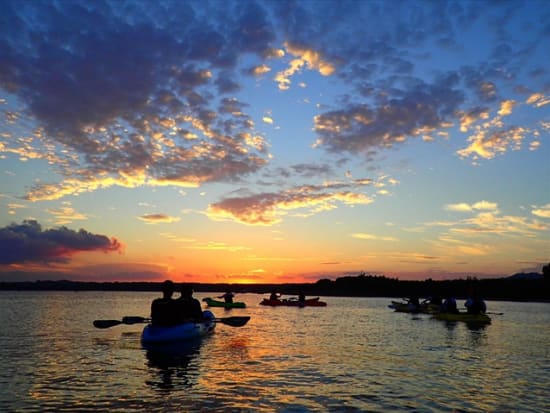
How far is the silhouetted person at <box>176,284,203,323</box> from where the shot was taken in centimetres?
2559

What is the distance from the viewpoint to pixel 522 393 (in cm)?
1588

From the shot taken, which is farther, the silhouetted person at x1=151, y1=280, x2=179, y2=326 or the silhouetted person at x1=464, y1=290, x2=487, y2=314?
the silhouetted person at x1=464, y1=290, x2=487, y2=314

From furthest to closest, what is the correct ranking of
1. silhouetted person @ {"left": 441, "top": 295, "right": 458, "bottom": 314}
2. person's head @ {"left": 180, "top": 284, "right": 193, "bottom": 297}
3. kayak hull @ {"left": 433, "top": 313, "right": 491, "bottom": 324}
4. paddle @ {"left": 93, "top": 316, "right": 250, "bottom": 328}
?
silhouetted person @ {"left": 441, "top": 295, "right": 458, "bottom": 314}, kayak hull @ {"left": 433, "top": 313, "right": 491, "bottom": 324}, person's head @ {"left": 180, "top": 284, "right": 193, "bottom": 297}, paddle @ {"left": 93, "top": 316, "right": 250, "bottom": 328}

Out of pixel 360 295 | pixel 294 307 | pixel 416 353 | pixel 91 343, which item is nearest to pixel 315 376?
pixel 416 353

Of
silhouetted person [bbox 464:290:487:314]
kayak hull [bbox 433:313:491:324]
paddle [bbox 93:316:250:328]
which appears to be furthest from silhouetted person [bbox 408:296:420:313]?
paddle [bbox 93:316:250:328]

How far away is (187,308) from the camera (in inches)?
1068

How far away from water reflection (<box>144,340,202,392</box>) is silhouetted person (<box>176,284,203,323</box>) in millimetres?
1352

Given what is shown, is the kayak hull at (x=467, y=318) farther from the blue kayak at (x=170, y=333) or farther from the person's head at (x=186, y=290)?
the blue kayak at (x=170, y=333)

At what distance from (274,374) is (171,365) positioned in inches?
178

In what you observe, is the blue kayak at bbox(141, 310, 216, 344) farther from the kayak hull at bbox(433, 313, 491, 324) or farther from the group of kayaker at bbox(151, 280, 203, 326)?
the kayak hull at bbox(433, 313, 491, 324)

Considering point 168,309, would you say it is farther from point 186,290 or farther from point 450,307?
point 450,307

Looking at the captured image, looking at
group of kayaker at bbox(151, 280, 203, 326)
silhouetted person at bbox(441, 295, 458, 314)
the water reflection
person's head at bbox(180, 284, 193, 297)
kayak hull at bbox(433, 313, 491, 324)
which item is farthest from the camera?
silhouetted person at bbox(441, 295, 458, 314)

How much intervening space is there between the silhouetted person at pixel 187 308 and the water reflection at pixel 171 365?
135 centimetres

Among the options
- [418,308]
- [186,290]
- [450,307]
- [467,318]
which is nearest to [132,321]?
[186,290]
